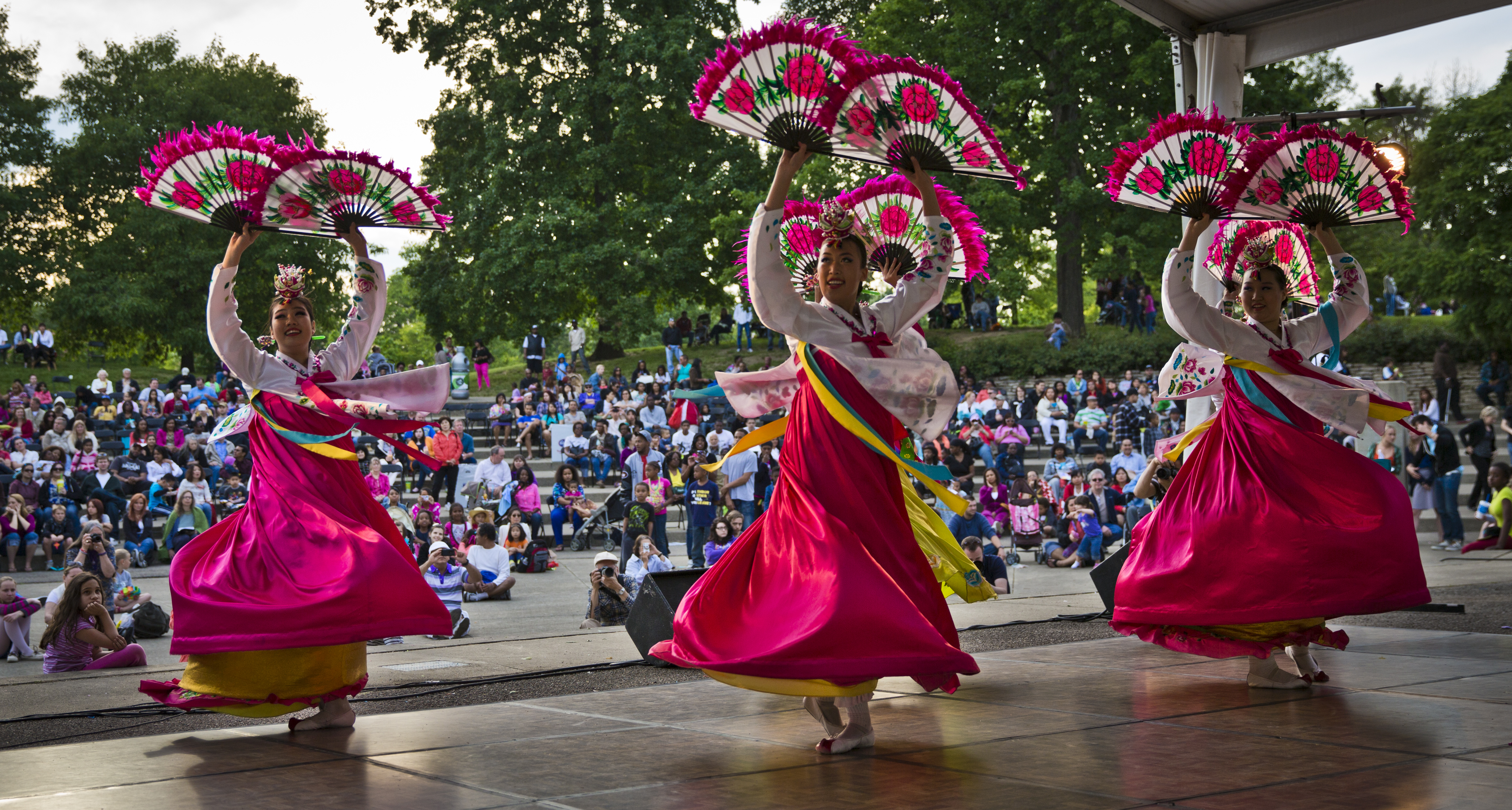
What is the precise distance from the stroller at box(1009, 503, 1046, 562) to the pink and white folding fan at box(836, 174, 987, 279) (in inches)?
407

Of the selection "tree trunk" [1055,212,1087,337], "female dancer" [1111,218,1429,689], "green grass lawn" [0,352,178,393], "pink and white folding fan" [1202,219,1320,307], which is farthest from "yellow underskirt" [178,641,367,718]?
"green grass lawn" [0,352,178,393]

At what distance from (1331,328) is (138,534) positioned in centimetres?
1295

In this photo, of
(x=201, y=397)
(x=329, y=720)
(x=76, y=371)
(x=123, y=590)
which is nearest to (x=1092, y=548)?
(x=123, y=590)

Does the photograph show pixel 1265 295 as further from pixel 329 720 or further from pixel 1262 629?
pixel 329 720

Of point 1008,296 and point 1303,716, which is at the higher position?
point 1008,296

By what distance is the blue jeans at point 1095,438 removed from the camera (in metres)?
20.1

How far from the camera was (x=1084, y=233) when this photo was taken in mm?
27266

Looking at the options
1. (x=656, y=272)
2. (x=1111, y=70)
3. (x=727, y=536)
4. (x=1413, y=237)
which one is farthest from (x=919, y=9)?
(x=727, y=536)

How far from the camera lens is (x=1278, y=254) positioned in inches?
235

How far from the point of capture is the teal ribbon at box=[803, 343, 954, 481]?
408cm

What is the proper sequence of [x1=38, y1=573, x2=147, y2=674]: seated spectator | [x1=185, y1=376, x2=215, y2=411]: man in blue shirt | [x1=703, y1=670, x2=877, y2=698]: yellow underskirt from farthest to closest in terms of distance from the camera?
[x1=185, y1=376, x2=215, y2=411]: man in blue shirt, [x1=38, y1=573, x2=147, y2=674]: seated spectator, [x1=703, y1=670, x2=877, y2=698]: yellow underskirt

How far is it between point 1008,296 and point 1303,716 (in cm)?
3143

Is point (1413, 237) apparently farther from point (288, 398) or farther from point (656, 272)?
point (288, 398)

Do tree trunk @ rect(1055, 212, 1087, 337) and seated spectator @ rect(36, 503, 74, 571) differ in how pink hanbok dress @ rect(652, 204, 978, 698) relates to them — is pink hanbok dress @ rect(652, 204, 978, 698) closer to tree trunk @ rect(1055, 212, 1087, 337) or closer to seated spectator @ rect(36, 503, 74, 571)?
seated spectator @ rect(36, 503, 74, 571)
